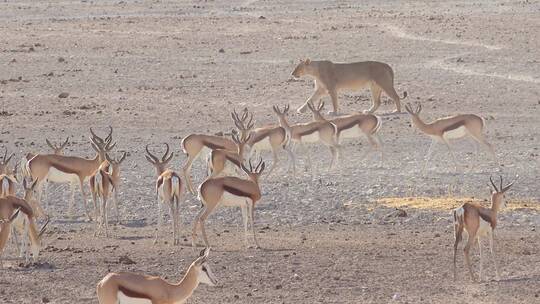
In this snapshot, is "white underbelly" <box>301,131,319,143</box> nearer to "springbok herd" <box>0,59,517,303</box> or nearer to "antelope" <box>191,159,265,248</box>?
"springbok herd" <box>0,59,517,303</box>

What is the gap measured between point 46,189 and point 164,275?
464cm

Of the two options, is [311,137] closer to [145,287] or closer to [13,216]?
[13,216]

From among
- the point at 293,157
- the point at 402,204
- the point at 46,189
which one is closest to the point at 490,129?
the point at 293,157

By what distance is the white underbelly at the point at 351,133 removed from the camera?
2162cm

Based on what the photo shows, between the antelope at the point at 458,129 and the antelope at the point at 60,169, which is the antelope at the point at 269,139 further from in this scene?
the antelope at the point at 60,169

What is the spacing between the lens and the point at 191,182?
19562 millimetres

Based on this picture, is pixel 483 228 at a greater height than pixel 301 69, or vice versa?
pixel 301 69

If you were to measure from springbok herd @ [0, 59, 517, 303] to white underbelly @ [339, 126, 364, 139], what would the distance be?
0.07ft

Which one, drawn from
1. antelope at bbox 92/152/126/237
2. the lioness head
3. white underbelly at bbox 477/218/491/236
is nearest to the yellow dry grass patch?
white underbelly at bbox 477/218/491/236

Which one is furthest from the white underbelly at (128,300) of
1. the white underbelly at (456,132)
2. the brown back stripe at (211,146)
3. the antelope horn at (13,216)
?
the white underbelly at (456,132)

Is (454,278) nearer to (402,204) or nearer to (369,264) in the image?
(369,264)

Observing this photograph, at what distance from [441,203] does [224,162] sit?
124 inches

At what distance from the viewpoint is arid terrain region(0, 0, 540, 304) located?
547 inches

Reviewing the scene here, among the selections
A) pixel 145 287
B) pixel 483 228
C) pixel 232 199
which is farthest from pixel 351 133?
pixel 145 287
